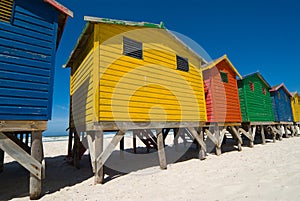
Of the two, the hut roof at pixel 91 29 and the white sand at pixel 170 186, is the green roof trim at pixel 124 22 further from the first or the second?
the white sand at pixel 170 186

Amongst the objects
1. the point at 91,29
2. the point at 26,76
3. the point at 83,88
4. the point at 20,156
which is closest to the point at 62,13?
the point at 91,29

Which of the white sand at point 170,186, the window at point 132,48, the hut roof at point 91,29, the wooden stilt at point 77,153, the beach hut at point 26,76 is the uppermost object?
the hut roof at point 91,29

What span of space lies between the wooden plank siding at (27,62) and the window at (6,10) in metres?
0.09

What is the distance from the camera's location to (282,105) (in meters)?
19.0

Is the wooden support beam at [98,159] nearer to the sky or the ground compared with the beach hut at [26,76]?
nearer to the ground

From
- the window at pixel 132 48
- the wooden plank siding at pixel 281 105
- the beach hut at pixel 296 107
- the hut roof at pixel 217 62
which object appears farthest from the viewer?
the beach hut at pixel 296 107

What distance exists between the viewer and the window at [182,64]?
939cm

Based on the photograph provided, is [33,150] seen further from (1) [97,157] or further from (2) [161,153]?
(2) [161,153]

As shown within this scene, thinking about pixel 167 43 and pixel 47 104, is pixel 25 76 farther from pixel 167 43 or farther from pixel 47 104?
pixel 167 43

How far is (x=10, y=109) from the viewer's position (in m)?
4.85

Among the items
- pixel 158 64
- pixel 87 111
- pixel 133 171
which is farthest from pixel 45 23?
pixel 133 171

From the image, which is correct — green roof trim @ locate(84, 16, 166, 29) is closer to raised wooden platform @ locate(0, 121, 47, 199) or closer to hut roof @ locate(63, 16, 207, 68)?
hut roof @ locate(63, 16, 207, 68)

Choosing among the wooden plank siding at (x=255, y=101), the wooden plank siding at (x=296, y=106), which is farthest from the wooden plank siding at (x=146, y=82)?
the wooden plank siding at (x=296, y=106)

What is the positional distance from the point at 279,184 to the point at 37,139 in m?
6.42
